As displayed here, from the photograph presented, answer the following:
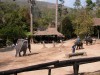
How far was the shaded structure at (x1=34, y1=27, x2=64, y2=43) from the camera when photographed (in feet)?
185

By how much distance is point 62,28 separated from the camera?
215ft

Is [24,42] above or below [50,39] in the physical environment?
above

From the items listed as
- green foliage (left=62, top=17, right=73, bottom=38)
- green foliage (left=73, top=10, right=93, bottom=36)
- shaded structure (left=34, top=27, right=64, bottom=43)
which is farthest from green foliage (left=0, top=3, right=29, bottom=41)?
green foliage (left=73, top=10, right=93, bottom=36)

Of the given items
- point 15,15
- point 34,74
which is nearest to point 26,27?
point 15,15

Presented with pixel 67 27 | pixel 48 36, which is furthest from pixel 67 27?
pixel 48 36

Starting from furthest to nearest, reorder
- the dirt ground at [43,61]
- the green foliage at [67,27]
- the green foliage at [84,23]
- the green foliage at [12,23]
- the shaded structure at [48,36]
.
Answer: the green foliage at [67,27], the shaded structure at [48,36], the green foliage at [84,23], the green foliage at [12,23], the dirt ground at [43,61]

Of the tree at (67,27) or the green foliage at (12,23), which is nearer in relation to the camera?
the green foliage at (12,23)

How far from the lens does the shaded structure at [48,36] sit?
185 ft

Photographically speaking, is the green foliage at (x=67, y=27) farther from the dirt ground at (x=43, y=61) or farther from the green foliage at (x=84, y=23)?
the dirt ground at (x=43, y=61)

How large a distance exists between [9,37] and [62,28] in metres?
16.5

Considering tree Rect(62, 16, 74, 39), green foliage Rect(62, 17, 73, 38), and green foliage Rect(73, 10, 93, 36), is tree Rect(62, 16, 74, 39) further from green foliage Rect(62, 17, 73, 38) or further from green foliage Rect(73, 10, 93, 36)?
green foliage Rect(73, 10, 93, 36)

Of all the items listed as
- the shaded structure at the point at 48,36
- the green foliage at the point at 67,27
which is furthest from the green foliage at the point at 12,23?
the green foliage at the point at 67,27

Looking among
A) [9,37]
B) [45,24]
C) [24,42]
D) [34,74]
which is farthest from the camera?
[45,24]

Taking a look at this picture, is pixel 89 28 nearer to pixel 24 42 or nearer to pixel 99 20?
pixel 99 20
